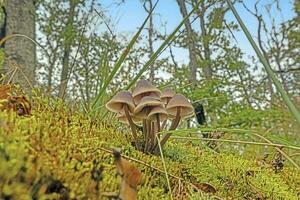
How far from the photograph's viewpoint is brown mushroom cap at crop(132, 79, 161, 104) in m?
1.07

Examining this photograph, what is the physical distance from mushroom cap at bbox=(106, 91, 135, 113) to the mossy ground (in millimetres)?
79

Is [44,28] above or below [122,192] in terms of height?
above

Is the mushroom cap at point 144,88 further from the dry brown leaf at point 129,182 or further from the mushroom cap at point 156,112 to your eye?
the dry brown leaf at point 129,182

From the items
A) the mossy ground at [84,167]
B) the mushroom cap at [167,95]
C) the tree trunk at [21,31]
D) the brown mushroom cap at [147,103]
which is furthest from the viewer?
the tree trunk at [21,31]

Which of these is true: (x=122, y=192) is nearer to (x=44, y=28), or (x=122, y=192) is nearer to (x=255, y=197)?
(x=255, y=197)

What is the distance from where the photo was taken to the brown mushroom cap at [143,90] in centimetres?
107

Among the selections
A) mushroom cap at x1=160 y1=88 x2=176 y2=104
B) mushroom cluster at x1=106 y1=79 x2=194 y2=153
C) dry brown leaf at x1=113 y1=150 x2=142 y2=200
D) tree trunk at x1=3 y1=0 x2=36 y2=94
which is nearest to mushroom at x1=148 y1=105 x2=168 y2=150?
mushroom cluster at x1=106 y1=79 x2=194 y2=153

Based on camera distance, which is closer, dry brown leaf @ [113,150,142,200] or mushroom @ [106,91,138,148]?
dry brown leaf @ [113,150,142,200]

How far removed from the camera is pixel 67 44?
9656 millimetres

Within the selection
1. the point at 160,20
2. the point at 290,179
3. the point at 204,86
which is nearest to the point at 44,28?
the point at 160,20

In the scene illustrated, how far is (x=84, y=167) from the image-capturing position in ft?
1.89

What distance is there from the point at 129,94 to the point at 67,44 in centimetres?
893

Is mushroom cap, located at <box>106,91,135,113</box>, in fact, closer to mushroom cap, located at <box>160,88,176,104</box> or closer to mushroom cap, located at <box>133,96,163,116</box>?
mushroom cap, located at <box>133,96,163,116</box>

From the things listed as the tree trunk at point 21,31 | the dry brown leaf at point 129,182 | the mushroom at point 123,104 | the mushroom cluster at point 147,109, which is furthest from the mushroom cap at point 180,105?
the tree trunk at point 21,31
